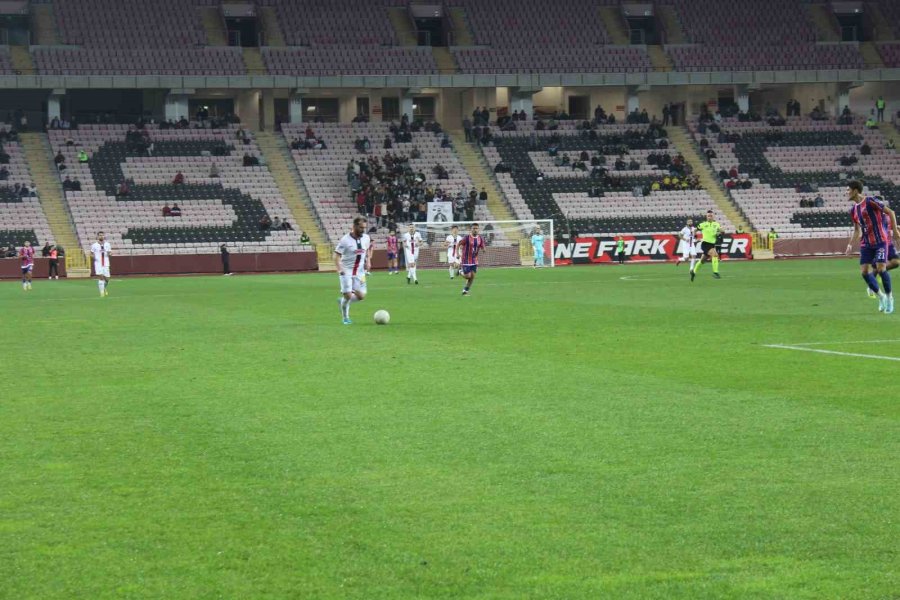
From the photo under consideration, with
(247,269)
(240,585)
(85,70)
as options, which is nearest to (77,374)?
(240,585)

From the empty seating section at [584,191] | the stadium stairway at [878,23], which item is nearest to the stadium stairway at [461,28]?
the empty seating section at [584,191]

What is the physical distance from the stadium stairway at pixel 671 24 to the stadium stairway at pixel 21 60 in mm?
39372

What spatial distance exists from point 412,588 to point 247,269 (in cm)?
5644

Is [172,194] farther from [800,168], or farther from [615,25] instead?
[800,168]

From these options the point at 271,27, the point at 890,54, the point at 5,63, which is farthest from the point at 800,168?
the point at 5,63

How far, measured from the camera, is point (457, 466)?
31.9ft

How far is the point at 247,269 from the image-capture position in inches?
2446

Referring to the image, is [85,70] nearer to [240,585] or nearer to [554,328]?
[554,328]

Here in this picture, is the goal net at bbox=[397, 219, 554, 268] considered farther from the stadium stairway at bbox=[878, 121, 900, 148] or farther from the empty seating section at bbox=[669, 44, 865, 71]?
the stadium stairway at bbox=[878, 121, 900, 148]

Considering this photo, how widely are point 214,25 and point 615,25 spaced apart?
25810 mm

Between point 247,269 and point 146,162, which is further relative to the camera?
point 146,162

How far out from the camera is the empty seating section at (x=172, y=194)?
64.8 meters

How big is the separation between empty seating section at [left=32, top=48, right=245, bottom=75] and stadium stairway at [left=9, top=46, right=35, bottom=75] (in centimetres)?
39

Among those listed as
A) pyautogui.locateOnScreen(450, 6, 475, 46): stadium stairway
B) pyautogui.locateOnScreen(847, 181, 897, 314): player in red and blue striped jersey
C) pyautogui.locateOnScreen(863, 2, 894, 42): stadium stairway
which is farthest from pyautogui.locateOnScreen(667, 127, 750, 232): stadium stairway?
pyautogui.locateOnScreen(847, 181, 897, 314): player in red and blue striped jersey
